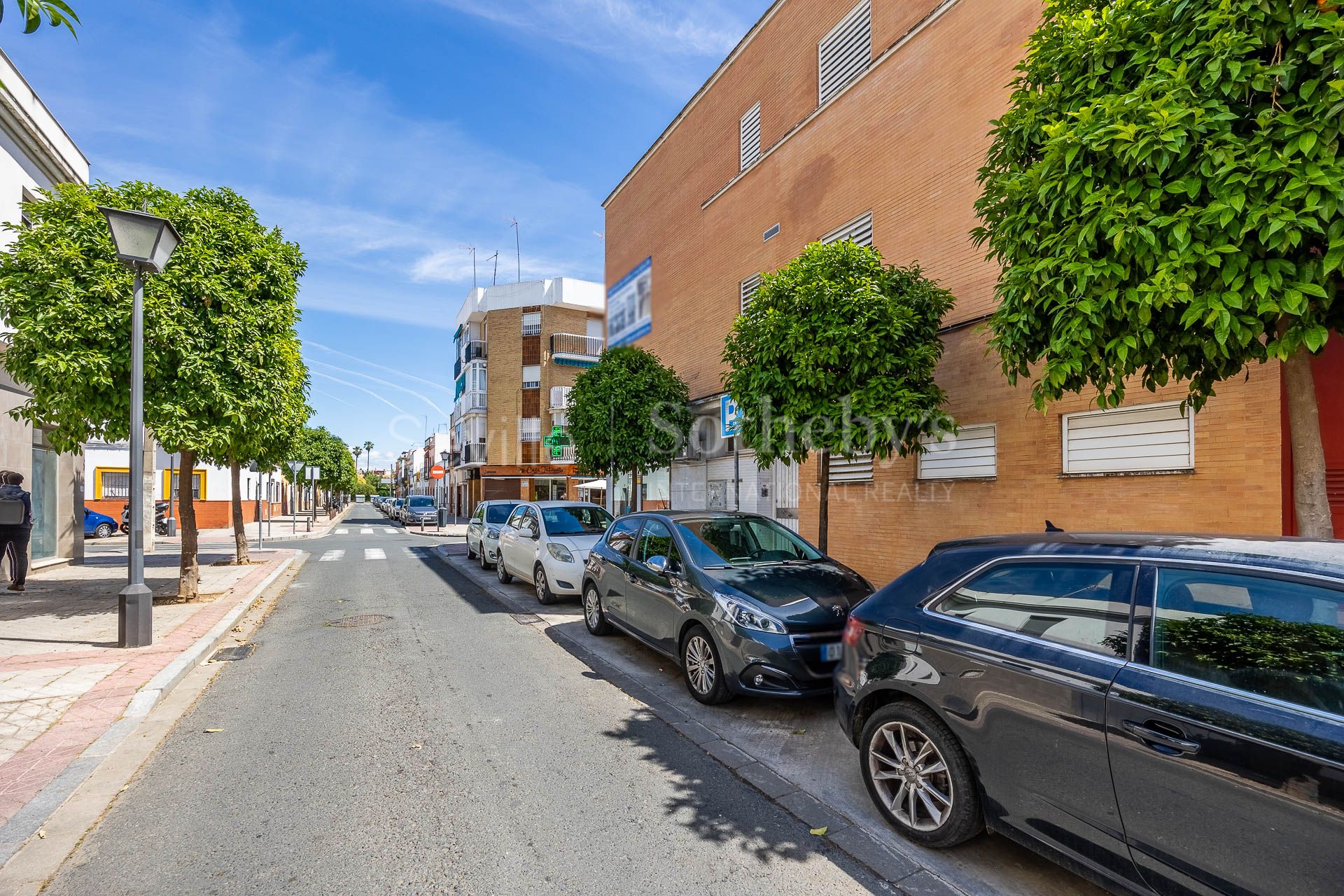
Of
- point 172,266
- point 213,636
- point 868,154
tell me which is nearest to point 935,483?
point 868,154

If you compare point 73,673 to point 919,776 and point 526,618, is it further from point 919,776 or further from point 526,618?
point 919,776

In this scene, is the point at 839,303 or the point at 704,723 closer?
the point at 704,723

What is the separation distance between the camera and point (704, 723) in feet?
16.7

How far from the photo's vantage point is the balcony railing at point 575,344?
144 feet

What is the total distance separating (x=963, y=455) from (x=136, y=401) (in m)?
9.98

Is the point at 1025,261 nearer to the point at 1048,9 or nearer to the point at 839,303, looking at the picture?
the point at 1048,9

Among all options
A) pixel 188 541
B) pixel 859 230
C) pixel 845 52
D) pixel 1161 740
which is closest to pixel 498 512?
pixel 188 541

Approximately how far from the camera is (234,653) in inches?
288

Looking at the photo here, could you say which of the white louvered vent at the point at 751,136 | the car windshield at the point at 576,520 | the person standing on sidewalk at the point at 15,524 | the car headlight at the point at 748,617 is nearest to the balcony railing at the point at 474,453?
the white louvered vent at the point at 751,136

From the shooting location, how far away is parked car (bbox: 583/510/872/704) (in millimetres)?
4957

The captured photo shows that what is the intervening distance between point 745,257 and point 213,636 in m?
11.7

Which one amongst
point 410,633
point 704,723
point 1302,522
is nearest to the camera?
point 1302,522

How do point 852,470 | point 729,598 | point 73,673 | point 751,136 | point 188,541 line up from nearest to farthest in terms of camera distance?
1. point 729,598
2. point 73,673
3. point 188,541
4. point 852,470
5. point 751,136

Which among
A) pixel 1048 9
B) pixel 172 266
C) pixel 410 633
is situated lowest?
pixel 410 633
